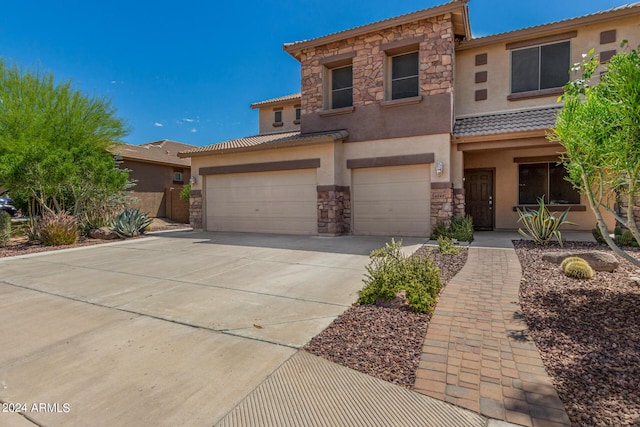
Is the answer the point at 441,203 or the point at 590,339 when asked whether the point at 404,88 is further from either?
the point at 590,339

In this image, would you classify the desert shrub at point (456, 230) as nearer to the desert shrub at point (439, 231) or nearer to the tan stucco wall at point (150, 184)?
the desert shrub at point (439, 231)

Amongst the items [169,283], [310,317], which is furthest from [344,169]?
[310,317]

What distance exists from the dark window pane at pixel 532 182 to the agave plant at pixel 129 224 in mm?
14044

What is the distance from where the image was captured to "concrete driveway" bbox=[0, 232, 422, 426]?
96.7 inches

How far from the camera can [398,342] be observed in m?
3.26

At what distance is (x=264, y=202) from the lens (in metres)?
12.6

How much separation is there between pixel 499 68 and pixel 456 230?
20.1 feet

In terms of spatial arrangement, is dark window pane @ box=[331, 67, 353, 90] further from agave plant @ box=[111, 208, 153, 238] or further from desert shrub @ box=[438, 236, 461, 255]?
agave plant @ box=[111, 208, 153, 238]

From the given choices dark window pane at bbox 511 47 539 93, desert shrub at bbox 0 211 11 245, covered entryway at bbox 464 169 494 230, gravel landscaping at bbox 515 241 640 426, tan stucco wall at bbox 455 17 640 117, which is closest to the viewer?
gravel landscaping at bbox 515 241 640 426

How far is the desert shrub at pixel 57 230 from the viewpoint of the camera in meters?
10.3

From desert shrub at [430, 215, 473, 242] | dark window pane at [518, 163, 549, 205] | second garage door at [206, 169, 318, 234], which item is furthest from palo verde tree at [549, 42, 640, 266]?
dark window pane at [518, 163, 549, 205]

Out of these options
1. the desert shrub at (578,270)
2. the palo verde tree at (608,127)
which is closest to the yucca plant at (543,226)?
the desert shrub at (578,270)

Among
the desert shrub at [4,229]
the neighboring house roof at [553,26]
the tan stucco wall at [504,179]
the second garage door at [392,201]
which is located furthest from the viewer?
the tan stucco wall at [504,179]

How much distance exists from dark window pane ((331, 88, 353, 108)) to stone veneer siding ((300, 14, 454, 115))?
46 centimetres
